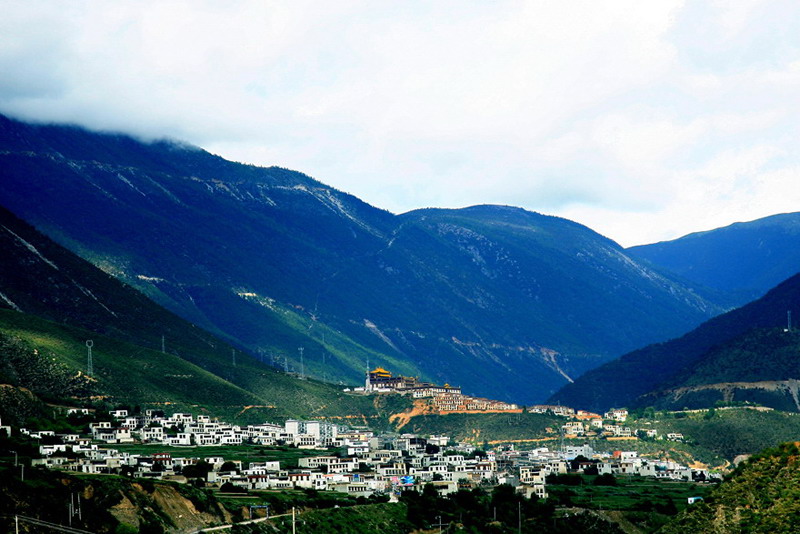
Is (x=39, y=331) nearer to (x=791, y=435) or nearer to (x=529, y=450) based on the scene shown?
(x=529, y=450)

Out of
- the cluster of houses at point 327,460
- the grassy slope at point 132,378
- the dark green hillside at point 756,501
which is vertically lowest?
the dark green hillside at point 756,501

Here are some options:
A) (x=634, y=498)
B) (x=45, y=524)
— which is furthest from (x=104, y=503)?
(x=634, y=498)

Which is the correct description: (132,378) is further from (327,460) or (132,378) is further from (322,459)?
(327,460)

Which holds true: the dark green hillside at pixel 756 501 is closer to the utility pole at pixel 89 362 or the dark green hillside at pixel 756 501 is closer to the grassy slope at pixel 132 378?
the grassy slope at pixel 132 378

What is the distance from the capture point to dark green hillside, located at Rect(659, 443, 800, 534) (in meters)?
76.8

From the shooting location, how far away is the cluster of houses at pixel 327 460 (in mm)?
121875

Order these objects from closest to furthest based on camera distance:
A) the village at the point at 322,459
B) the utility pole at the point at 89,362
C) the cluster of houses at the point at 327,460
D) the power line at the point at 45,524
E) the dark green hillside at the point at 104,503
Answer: the power line at the point at 45,524, the dark green hillside at the point at 104,503, the village at the point at 322,459, the cluster of houses at the point at 327,460, the utility pole at the point at 89,362

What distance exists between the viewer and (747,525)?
78.8m

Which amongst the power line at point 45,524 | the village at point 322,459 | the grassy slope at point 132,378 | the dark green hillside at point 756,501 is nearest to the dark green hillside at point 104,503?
the power line at point 45,524

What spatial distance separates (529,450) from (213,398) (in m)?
38.5

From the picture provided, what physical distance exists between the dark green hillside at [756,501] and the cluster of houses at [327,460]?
1617 inches

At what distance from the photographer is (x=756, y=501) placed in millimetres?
80250

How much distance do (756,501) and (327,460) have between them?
6774 cm

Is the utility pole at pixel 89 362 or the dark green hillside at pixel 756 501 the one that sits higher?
the utility pole at pixel 89 362
